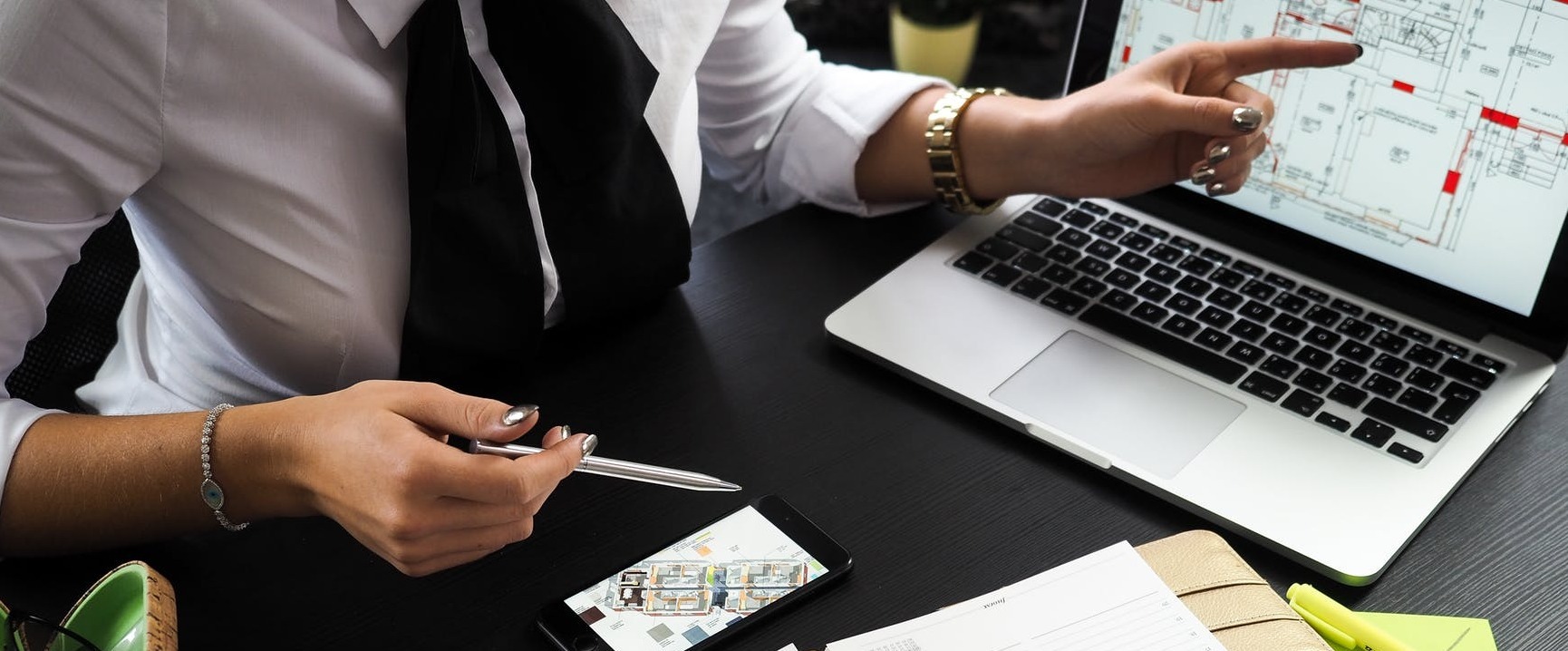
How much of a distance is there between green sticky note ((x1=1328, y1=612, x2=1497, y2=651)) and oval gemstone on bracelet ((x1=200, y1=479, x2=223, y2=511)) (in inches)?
24.5

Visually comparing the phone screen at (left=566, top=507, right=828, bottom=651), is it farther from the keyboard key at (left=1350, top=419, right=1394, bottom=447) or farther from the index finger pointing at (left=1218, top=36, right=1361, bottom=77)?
the index finger pointing at (left=1218, top=36, right=1361, bottom=77)

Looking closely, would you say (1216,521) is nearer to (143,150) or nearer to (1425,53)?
(1425,53)

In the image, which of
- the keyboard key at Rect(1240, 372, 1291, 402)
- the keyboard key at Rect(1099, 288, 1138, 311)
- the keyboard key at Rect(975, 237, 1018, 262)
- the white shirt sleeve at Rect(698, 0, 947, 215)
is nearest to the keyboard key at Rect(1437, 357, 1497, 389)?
the keyboard key at Rect(1240, 372, 1291, 402)

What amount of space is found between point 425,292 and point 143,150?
19cm

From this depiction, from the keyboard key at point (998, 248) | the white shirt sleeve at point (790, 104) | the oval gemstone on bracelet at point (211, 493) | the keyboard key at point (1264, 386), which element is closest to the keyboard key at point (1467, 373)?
the keyboard key at point (1264, 386)

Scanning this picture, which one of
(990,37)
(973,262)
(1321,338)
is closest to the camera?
(1321,338)

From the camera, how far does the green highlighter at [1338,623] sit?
688 mm

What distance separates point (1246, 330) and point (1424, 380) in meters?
0.12

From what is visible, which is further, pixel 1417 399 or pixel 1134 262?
pixel 1134 262

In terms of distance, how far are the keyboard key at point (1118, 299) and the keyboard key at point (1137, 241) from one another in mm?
58

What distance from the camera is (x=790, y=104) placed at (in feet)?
3.68

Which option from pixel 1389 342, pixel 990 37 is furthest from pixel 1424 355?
pixel 990 37

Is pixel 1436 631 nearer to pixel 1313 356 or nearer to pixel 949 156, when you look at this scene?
pixel 1313 356

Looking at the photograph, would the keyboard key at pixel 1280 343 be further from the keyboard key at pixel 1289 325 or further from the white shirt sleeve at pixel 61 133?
the white shirt sleeve at pixel 61 133
